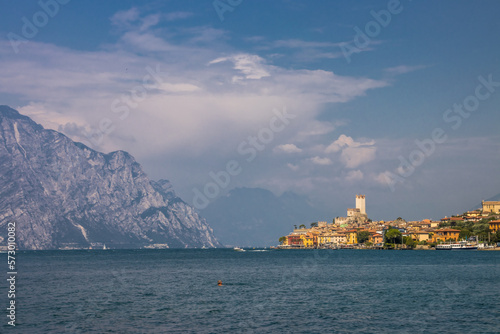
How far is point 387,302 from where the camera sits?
55438mm

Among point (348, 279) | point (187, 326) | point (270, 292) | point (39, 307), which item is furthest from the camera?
point (348, 279)

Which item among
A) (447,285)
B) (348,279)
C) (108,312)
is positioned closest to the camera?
(108,312)

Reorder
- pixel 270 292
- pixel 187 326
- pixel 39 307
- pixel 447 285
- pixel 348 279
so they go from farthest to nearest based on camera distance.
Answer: pixel 348 279, pixel 447 285, pixel 270 292, pixel 39 307, pixel 187 326

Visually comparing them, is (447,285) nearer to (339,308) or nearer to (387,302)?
(387,302)

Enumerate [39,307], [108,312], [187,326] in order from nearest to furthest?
[187,326] < [108,312] < [39,307]

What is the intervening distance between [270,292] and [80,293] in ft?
81.7

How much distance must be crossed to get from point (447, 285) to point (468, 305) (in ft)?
67.9

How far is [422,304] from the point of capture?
2119 inches

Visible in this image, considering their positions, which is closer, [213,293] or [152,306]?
[152,306]

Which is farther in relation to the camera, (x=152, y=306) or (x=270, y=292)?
(x=270, y=292)

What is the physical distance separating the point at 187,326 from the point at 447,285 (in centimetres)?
4503

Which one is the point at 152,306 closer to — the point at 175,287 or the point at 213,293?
the point at 213,293

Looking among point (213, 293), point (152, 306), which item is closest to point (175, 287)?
point (213, 293)

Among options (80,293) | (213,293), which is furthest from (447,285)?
(80,293)
